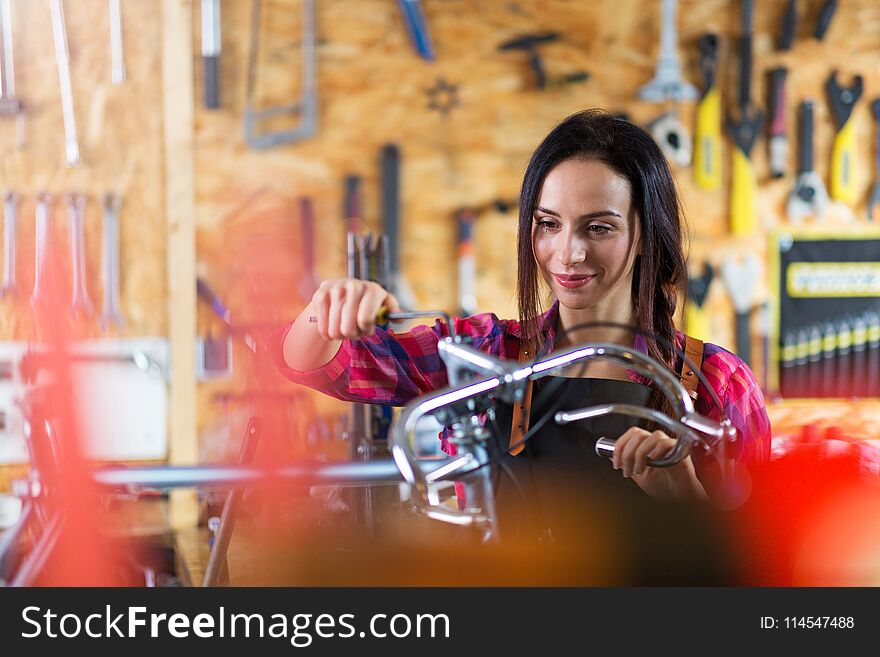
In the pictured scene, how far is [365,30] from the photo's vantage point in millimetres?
1482

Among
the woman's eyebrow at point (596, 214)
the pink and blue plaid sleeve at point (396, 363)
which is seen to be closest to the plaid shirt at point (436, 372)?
the pink and blue plaid sleeve at point (396, 363)

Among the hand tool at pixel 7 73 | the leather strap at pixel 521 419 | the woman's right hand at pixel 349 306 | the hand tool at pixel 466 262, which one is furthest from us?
the hand tool at pixel 466 262

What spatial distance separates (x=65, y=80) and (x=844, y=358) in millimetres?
1454

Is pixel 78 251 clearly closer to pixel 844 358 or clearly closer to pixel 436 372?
pixel 436 372

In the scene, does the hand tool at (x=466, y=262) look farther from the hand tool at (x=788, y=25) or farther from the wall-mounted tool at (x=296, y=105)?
the hand tool at (x=788, y=25)

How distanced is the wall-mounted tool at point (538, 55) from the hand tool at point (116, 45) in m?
0.65

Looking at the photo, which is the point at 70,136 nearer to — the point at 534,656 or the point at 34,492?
the point at 34,492

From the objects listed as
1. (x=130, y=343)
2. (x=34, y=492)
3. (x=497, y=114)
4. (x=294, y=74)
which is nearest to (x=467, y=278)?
(x=497, y=114)

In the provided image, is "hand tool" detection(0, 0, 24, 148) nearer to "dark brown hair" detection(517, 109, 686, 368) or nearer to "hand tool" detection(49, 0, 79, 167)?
"hand tool" detection(49, 0, 79, 167)

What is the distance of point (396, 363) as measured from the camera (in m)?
0.75

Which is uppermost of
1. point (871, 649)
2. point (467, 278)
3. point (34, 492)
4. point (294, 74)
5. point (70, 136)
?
point (294, 74)

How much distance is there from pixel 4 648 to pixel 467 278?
1.03 metres

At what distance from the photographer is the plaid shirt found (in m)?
0.71

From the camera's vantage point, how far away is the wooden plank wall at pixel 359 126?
1.43 metres
